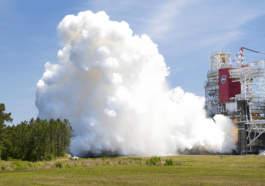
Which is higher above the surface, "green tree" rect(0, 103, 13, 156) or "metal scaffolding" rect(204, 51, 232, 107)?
"metal scaffolding" rect(204, 51, 232, 107)

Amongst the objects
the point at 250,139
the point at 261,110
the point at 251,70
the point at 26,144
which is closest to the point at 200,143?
the point at 250,139

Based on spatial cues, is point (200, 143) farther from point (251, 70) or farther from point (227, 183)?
point (227, 183)

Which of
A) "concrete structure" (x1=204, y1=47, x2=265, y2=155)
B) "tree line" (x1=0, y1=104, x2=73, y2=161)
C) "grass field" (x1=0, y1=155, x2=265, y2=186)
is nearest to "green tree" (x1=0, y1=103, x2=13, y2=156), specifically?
"tree line" (x1=0, y1=104, x2=73, y2=161)

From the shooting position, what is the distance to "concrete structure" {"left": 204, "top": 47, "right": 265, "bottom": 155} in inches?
4126

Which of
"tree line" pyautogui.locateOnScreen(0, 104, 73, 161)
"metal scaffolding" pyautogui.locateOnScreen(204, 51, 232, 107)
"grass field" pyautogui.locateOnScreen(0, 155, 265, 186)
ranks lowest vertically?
"grass field" pyautogui.locateOnScreen(0, 155, 265, 186)

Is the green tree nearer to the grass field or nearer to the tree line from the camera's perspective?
the tree line

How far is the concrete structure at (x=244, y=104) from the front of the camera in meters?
105

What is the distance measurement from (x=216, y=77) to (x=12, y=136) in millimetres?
82699

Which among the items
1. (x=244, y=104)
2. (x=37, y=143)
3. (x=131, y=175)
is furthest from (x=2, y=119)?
(x=244, y=104)

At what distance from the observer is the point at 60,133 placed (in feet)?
322

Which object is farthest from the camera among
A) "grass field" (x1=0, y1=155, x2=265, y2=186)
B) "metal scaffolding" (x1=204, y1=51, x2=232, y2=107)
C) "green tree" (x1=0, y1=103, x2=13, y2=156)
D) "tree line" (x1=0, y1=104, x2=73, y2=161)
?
"metal scaffolding" (x1=204, y1=51, x2=232, y2=107)

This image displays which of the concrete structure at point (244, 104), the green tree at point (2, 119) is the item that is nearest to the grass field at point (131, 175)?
the green tree at point (2, 119)

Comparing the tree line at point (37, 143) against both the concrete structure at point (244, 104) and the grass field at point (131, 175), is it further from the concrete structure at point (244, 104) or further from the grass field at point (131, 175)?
the concrete structure at point (244, 104)

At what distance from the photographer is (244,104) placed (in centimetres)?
10638
